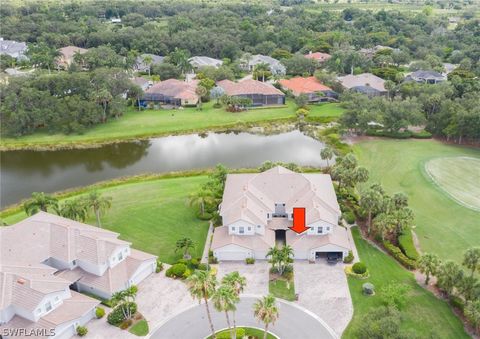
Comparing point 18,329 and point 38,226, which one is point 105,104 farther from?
point 18,329

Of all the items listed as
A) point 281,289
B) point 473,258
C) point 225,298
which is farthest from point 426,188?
point 225,298

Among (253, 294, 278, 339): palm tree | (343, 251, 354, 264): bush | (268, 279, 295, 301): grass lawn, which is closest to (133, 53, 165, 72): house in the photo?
(343, 251, 354, 264): bush

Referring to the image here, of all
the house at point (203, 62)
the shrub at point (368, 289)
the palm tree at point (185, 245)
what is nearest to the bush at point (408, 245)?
the shrub at point (368, 289)

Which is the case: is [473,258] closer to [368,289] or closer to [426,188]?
[368,289]

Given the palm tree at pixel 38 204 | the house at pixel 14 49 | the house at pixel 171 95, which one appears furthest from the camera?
the house at pixel 14 49

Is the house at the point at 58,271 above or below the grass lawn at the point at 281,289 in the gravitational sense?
above

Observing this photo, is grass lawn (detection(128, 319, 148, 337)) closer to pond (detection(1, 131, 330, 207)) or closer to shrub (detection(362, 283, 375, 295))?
shrub (detection(362, 283, 375, 295))

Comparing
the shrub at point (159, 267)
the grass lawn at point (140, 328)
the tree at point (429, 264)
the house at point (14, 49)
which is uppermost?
the house at point (14, 49)

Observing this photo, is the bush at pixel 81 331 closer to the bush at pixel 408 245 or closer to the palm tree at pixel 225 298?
the palm tree at pixel 225 298
